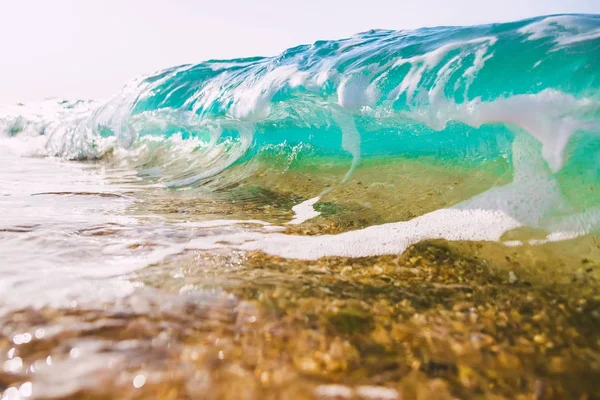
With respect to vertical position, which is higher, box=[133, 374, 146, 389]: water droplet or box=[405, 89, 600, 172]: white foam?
box=[405, 89, 600, 172]: white foam

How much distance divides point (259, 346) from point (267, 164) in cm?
423

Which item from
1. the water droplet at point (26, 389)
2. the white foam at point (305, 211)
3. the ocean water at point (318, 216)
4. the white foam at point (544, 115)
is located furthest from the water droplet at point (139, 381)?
the white foam at point (544, 115)

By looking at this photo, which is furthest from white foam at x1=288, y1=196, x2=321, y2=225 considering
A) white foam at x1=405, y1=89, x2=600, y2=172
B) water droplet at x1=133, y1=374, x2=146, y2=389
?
water droplet at x1=133, y1=374, x2=146, y2=389

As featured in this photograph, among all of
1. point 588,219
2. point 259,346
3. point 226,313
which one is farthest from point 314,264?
point 588,219

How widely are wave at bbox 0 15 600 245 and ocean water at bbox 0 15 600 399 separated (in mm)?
18

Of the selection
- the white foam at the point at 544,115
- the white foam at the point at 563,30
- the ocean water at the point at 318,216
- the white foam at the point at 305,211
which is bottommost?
the white foam at the point at 305,211

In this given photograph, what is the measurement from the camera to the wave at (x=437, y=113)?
2613 millimetres

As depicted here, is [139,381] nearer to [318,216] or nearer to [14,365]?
[14,365]

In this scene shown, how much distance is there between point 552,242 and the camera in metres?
2.12

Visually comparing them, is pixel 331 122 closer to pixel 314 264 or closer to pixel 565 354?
pixel 314 264

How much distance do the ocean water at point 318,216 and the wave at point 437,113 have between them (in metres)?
0.02

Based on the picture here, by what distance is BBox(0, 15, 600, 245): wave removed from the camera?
8.57ft

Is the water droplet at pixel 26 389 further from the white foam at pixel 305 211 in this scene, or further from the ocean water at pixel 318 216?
the white foam at pixel 305 211

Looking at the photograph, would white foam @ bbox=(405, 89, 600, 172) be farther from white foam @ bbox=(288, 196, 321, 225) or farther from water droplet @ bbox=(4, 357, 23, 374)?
water droplet @ bbox=(4, 357, 23, 374)
